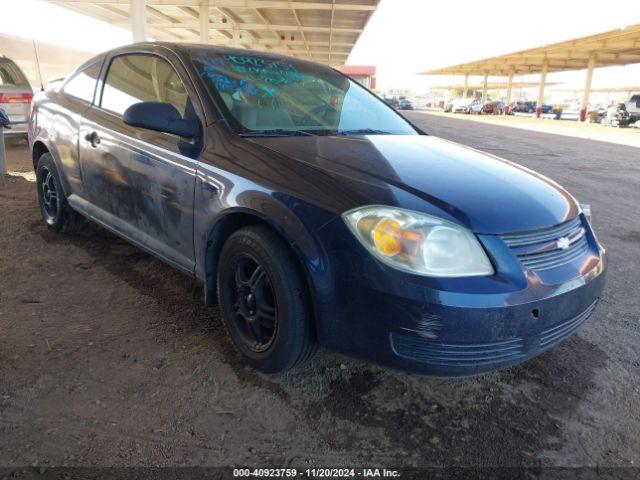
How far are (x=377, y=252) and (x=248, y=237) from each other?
24.9 inches

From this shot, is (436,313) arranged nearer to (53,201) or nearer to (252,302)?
(252,302)

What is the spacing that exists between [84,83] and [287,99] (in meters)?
1.87

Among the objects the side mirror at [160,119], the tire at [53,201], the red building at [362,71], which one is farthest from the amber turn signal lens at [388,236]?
the red building at [362,71]

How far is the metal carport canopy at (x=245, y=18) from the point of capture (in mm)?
16875

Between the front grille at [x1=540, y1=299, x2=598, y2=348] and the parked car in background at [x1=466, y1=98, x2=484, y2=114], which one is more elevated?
the parked car in background at [x1=466, y1=98, x2=484, y2=114]

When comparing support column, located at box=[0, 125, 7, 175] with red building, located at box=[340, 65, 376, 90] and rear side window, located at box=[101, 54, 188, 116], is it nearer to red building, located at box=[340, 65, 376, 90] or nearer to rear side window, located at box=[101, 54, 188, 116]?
rear side window, located at box=[101, 54, 188, 116]

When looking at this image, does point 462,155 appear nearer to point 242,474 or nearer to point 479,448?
point 479,448

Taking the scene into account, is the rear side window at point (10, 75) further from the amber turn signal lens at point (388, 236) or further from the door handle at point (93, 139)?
the amber turn signal lens at point (388, 236)

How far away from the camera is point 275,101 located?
111 inches

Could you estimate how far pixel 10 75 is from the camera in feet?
27.7

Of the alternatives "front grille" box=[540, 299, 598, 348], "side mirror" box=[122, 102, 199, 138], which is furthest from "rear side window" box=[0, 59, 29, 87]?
A: "front grille" box=[540, 299, 598, 348]

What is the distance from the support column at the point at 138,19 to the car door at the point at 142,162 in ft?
42.1

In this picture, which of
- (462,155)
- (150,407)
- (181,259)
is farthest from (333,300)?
(462,155)

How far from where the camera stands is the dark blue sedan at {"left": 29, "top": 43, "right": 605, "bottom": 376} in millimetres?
1823
